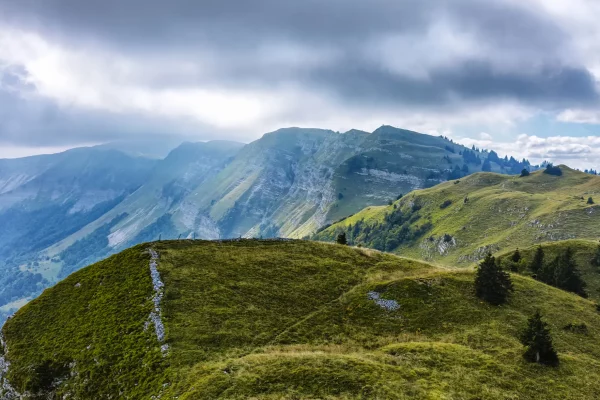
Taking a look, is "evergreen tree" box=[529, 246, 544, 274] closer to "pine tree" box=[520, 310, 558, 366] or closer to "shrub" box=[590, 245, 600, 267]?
"shrub" box=[590, 245, 600, 267]

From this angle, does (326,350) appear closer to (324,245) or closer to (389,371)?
(389,371)

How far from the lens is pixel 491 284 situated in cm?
4869

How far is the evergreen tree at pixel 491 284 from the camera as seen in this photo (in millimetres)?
48188

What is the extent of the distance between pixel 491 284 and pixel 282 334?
1172 inches

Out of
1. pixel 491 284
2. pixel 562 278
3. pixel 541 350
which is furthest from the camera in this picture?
pixel 562 278

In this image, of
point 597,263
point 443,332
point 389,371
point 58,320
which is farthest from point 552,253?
point 58,320

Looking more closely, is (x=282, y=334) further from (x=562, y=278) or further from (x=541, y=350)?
(x=562, y=278)

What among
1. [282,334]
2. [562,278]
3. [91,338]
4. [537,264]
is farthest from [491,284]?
[537,264]

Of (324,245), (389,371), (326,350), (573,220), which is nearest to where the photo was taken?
(389,371)

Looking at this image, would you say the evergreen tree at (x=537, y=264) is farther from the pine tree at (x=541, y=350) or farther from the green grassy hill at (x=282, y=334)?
the pine tree at (x=541, y=350)

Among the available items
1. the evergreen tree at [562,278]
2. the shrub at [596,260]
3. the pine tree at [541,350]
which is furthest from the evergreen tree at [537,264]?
the pine tree at [541,350]

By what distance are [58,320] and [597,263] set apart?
12774 cm

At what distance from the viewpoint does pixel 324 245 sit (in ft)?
217

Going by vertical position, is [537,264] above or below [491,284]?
below
